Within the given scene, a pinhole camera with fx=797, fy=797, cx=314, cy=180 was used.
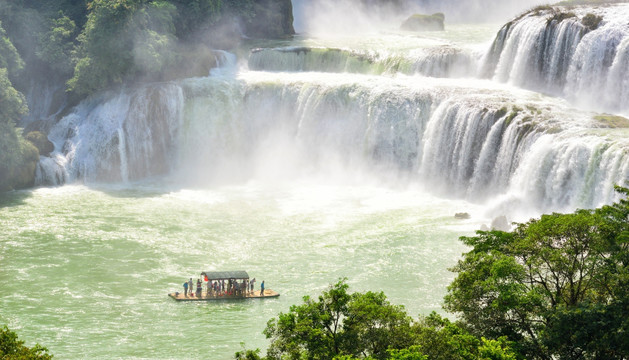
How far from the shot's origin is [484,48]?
2046 inches

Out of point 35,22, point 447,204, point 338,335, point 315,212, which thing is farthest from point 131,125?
point 338,335

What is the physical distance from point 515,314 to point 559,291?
1218 millimetres

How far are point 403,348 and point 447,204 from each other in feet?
79.0

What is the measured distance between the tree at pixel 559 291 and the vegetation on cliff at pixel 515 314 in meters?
0.02

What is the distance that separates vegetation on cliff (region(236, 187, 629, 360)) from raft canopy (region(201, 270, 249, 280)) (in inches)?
432

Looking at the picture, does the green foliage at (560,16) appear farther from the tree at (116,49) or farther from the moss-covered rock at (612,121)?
the tree at (116,49)

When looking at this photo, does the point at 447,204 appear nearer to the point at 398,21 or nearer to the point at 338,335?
the point at 338,335

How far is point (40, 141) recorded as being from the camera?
161 feet

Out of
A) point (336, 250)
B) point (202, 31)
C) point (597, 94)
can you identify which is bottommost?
point (336, 250)

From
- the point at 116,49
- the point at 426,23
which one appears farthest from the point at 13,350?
the point at 426,23

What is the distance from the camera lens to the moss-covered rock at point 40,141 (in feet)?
160

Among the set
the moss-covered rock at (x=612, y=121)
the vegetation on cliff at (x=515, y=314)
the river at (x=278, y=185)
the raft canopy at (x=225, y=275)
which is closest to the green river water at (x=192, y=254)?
the river at (x=278, y=185)

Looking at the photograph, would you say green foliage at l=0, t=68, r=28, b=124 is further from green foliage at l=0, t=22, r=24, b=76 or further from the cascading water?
green foliage at l=0, t=22, r=24, b=76

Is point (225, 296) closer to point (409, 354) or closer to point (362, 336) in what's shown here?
point (362, 336)
